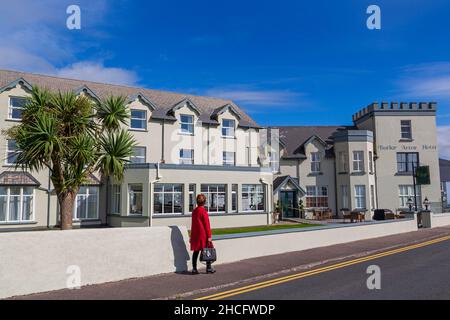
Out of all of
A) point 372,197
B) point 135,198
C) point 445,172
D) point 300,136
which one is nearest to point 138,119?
point 135,198

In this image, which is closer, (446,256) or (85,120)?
(446,256)

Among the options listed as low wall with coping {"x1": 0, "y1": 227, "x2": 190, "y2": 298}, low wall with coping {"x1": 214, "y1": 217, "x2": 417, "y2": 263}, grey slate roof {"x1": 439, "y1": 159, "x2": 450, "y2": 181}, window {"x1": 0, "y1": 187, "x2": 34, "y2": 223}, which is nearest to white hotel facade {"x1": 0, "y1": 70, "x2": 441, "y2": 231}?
window {"x1": 0, "y1": 187, "x2": 34, "y2": 223}

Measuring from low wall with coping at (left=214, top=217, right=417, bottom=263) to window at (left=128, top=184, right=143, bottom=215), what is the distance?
1233 centimetres

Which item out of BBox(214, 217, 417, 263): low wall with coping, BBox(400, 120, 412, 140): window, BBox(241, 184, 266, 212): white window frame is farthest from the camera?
BBox(400, 120, 412, 140): window

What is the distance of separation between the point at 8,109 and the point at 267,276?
20.3 m

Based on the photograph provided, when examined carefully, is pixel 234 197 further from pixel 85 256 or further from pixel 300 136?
pixel 85 256

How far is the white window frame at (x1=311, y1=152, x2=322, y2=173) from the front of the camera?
3512 centimetres

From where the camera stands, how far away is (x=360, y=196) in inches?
1325

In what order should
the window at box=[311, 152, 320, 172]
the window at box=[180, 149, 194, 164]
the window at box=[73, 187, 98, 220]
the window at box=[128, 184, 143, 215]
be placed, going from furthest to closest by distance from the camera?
the window at box=[311, 152, 320, 172] → the window at box=[180, 149, 194, 164] → the window at box=[73, 187, 98, 220] → the window at box=[128, 184, 143, 215]

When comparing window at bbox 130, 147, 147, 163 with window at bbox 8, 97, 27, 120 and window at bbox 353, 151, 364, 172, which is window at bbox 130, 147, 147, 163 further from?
window at bbox 353, 151, 364, 172
